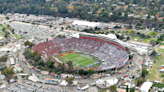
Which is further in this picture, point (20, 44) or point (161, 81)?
point (20, 44)

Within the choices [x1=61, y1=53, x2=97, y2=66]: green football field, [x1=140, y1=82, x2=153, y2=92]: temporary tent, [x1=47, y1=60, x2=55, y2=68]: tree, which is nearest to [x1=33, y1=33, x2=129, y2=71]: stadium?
[x1=61, y1=53, x2=97, y2=66]: green football field

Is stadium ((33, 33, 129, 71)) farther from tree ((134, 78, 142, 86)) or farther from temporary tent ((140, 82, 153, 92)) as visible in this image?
temporary tent ((140, 82, 153, 92))

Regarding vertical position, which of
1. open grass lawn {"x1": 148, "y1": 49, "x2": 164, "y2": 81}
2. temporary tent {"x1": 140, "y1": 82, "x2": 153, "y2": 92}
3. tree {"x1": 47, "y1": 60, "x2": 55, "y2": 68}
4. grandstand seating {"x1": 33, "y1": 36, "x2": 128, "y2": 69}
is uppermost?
grandstand seating {"x1": 33, "y1": 36, "x2": 128, "y2": 69}

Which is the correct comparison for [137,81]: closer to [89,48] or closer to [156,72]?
[156,72]

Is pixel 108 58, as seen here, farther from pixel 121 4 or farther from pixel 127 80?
pixel 121 4

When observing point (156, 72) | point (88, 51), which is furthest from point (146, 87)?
point (88, 51)

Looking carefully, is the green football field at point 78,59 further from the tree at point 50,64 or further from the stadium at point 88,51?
the tree at point 50,64

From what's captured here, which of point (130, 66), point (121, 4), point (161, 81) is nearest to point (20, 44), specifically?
point (130, 66)
